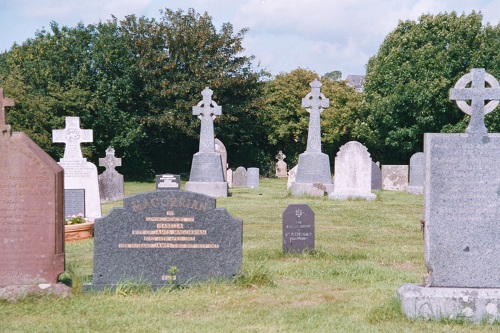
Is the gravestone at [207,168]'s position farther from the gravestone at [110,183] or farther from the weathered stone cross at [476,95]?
the weathered stone cross at [476,95]

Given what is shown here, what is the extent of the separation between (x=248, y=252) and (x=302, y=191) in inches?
493

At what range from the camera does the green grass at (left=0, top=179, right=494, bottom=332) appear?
241 inches

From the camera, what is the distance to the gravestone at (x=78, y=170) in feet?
50.3

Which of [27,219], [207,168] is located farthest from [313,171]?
[27,219]

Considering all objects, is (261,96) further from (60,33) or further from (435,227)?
(435,227)

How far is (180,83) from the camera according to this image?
1566 inches

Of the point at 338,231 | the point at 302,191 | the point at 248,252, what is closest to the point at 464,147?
the point at 248,252

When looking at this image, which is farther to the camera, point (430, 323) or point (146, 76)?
point (146, 76)

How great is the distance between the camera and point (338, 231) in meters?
13.3

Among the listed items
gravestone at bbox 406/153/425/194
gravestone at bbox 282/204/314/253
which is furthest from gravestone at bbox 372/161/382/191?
gravestone at bbox 282/204/314/253

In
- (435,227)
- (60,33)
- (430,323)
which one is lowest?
(430,323)

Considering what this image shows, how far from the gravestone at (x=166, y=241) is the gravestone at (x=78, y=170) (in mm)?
7743

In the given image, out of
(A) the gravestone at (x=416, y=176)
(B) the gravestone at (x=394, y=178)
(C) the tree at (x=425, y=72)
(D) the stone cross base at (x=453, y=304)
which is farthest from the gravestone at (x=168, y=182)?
(C) the tree at (x=425, y=72)

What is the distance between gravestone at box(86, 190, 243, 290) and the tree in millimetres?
31637
